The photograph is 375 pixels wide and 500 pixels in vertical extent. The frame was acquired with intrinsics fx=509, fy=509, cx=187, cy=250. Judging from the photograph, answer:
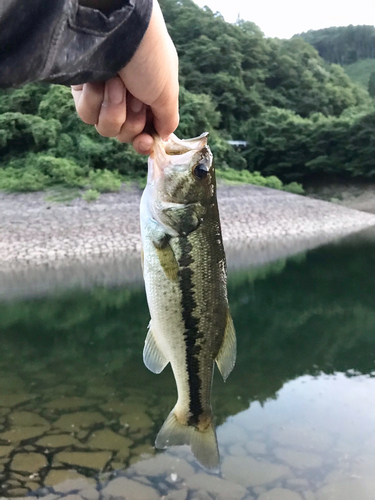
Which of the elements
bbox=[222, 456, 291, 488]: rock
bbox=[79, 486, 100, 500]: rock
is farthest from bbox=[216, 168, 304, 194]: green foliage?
bbox=[79, 486, 100, 500]: rock

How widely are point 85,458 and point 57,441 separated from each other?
436 millimetres

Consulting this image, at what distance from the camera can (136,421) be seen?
579 centimetres

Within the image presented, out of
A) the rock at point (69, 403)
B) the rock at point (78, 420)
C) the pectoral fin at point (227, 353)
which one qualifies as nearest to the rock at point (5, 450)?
the rock at point (78, 420)

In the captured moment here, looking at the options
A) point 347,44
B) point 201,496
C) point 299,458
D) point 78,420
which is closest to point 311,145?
point 299,458

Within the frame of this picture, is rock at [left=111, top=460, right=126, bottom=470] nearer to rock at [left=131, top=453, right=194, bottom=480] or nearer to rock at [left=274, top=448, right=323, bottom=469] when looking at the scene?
rock at [left=131, top=453, right=194, bottom=480]

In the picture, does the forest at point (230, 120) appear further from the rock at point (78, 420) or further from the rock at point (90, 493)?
the rock at point (90, 493)

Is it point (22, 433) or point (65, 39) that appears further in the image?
point (22, 433)

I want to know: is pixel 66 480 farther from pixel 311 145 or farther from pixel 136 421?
pixel 311 145

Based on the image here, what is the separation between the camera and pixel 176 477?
4828 millimetres

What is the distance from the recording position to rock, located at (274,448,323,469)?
A: 5.11 m

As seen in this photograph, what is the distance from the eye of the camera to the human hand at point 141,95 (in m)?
1.33

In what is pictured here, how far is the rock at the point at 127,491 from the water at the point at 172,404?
1 centimetres

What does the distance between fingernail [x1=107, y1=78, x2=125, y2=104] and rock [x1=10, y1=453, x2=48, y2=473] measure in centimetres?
430

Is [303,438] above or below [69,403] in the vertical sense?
above
